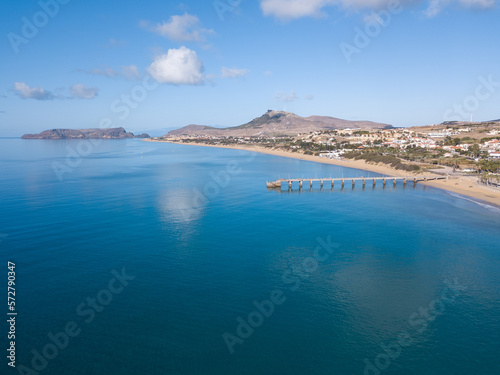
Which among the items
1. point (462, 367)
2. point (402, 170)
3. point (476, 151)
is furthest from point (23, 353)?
point (476, 151)

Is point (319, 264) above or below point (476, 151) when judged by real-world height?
below

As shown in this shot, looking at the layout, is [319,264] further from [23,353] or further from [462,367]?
[23,353]

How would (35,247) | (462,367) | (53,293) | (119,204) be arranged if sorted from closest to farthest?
1. (462,367)
2. (53,293)
3. (35,247)
4. (119,204)

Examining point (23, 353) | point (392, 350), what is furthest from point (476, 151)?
point (23, 353)

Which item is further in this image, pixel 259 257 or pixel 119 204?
pixel 119 204

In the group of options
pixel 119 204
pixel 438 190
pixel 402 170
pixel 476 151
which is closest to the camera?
pixel 119 204

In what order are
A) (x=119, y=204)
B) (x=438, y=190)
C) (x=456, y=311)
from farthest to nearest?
(x=438, y=190), (x=119, y=204), (x=456, y=311)

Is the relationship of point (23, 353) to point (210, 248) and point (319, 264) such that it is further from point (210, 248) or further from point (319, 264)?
point (319, 264)
